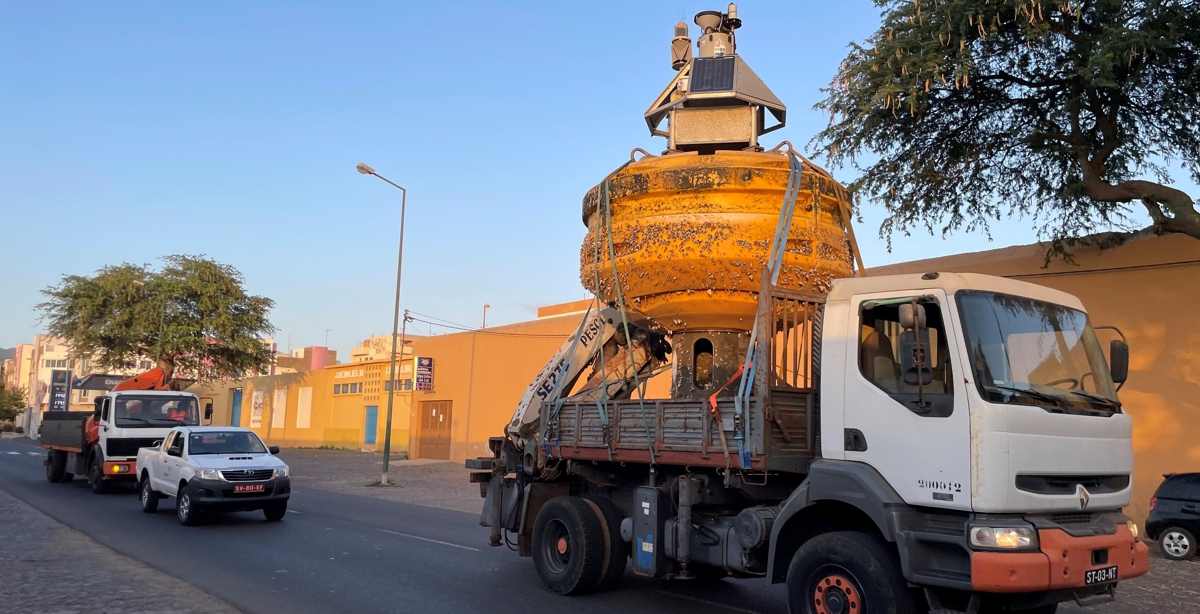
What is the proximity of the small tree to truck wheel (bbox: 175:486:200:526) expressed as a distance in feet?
284

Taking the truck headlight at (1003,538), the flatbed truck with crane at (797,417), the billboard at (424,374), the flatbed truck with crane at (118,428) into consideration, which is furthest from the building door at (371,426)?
the truck headlight at (1003,538)

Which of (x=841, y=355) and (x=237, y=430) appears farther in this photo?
(x=237, y=430)

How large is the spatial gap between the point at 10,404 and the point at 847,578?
3919 inches

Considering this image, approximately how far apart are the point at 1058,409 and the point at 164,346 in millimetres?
39372

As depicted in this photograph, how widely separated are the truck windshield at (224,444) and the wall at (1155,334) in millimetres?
13901

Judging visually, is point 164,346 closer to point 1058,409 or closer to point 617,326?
point 617,326

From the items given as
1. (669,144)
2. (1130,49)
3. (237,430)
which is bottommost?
(237,430)

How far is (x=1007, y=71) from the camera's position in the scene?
14695 mm

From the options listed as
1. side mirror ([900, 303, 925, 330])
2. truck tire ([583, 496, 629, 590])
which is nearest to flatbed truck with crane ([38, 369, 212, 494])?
truck tire ([583, 496, 629, 590])

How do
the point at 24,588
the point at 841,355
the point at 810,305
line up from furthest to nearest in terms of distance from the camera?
the point at 24,588
the point at 810,305
the point at 841,355

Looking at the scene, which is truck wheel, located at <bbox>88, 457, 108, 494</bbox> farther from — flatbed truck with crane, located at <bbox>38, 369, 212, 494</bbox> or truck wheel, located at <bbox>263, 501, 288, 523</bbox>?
truck wheel, located at <bbox>263, 501, 288, 523</bbox>

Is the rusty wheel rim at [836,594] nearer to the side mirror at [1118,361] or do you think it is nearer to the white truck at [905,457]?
the white truck at [905,457]

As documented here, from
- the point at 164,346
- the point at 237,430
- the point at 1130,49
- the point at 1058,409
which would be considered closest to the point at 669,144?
the point at 1058,409

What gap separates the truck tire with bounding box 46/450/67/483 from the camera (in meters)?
22.0
